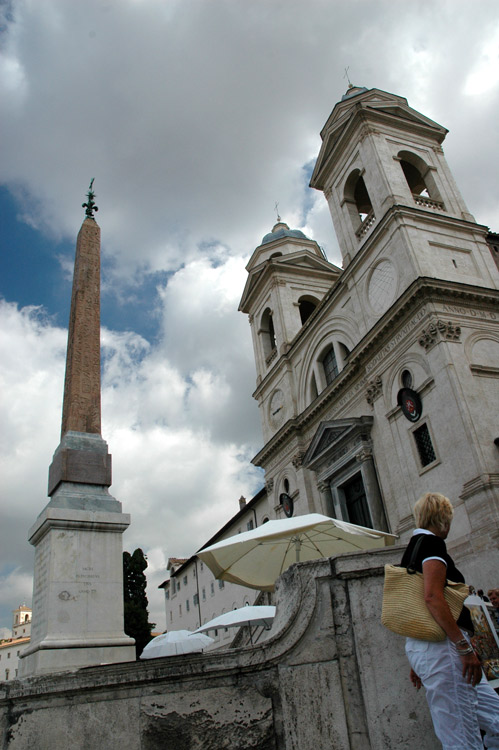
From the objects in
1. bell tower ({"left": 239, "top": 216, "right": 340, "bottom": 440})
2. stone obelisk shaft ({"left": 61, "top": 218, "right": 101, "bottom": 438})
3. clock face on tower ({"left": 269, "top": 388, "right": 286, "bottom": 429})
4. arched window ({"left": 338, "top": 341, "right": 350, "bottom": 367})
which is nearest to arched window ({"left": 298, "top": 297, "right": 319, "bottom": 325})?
bell tower ({"left": 239, "top": 216, "right": 340, "bottom": 440})

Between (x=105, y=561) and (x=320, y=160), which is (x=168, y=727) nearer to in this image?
(x=105, y=561)

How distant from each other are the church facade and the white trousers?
1135cm

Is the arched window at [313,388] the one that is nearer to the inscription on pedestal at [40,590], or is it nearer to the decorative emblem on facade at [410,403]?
the decorative emblem on facade at [410,403]

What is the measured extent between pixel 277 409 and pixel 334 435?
6842 millimetres

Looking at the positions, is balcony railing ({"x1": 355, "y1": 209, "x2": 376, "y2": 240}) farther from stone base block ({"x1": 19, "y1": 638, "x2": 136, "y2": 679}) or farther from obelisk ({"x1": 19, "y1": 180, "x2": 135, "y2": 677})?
stone base block ({"x1": 19, "y1": 638, "x2": 136, "y2": 679})

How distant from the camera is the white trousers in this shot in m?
2.89

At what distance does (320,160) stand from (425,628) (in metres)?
25.9

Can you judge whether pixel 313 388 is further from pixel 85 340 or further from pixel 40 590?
pixel 40 590

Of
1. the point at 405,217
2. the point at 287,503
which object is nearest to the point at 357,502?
the point at 287,503

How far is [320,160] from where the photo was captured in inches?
1024

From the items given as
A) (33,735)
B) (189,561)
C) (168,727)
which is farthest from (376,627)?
(189,561)

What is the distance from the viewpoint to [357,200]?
87.0ft

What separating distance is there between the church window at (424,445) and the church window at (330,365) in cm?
702

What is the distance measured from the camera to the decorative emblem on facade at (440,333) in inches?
640
